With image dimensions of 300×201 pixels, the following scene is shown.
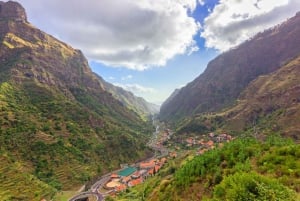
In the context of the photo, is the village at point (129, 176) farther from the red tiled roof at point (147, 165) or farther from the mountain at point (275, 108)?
the mountain at point (275, 108)

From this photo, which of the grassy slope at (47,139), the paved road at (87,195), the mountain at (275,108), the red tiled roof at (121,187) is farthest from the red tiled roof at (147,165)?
the mountain at (275,108)

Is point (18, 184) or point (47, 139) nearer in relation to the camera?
point (18, 184)

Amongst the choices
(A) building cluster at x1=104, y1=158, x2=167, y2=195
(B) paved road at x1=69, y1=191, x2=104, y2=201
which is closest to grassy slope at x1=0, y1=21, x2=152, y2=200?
(B) paved road at x1=69, y1=191, x2=104, y2=201

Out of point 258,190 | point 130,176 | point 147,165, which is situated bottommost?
point 130,176

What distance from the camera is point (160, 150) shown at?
17538cm

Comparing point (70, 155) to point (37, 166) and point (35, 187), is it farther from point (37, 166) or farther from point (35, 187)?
point (35, 187)

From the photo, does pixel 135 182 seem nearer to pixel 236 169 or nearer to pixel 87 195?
pixel 87 195

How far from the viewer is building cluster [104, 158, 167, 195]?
351 ft

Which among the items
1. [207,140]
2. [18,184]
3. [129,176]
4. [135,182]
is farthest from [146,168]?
[18,184]

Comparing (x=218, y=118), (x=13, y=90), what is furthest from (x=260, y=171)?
(x=218, y=118)

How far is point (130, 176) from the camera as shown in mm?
121438

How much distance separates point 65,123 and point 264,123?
102627 mm

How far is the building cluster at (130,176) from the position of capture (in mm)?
106938

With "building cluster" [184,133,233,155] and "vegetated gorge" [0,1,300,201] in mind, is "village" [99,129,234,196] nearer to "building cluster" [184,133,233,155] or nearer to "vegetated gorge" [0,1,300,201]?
"building cluster" [184,133,233,155]
